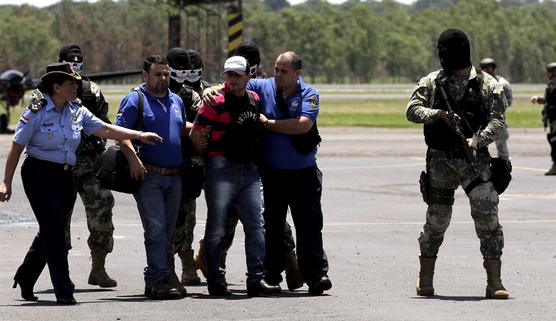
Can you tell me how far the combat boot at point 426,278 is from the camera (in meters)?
11.3

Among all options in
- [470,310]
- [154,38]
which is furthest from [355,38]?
[470,310]

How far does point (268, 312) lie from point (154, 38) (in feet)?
457

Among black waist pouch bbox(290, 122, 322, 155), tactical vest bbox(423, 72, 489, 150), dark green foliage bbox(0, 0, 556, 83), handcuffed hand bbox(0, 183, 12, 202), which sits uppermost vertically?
dark green foliage bbox(0, 0, 556, 83)

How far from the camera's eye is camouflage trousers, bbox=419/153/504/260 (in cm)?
1119

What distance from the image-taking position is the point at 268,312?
34.0 ft

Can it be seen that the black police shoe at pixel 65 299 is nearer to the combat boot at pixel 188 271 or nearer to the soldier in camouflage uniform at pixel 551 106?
the combat boot at pixel 188 271

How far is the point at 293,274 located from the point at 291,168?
3.04 feet

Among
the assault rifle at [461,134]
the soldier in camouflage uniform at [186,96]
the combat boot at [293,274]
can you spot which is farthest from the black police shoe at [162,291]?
the assault rifle at [461,134]

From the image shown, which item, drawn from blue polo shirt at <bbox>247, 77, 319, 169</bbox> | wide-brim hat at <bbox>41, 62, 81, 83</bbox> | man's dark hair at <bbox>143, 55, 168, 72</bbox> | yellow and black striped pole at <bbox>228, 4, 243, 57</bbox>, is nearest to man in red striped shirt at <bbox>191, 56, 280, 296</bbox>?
blue polo shirt at <bbox>247, 77, 319, 169</bbox>

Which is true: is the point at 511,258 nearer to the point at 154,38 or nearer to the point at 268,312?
the point at 268,312

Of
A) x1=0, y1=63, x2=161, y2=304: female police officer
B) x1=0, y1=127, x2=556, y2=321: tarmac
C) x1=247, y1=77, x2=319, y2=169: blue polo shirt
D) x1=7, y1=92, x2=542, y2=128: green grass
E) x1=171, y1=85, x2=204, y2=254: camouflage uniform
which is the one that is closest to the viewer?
x1=0, y1=127, x2=556, y2=321: tarmac

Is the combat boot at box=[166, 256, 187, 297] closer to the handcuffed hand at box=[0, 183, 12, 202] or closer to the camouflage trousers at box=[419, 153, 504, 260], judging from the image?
the handcuffed hand at box=[0, 183, 12, 202]

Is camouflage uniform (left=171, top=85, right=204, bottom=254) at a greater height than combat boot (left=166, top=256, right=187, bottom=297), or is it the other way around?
camouflage uniform (left=171, top=85, right=204, bottom=254)

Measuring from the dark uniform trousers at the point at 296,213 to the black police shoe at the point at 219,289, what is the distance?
50 cm
